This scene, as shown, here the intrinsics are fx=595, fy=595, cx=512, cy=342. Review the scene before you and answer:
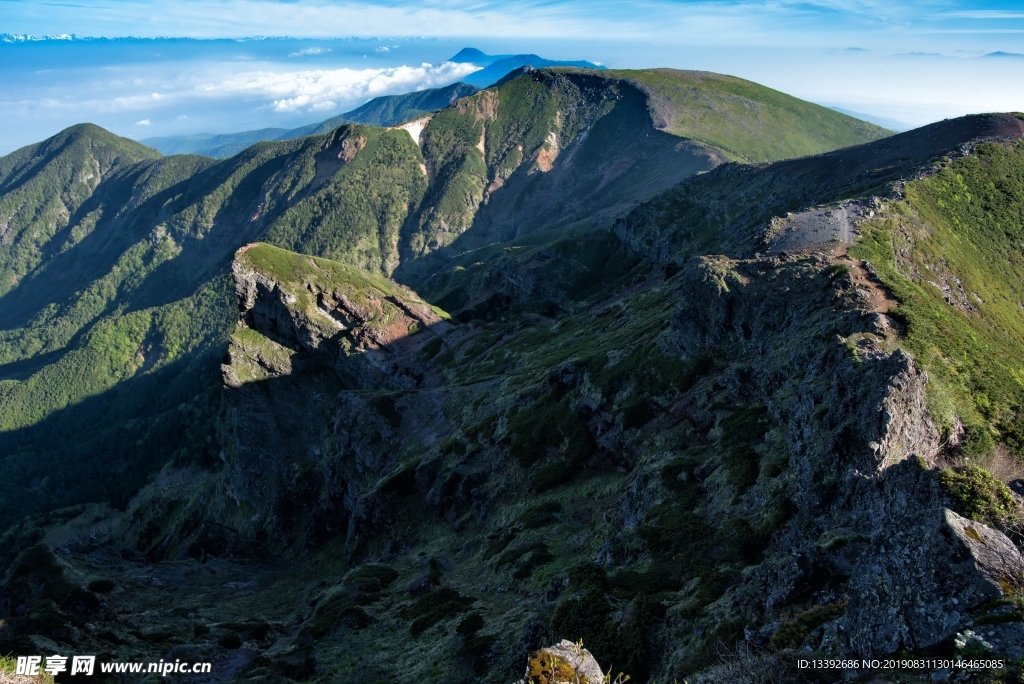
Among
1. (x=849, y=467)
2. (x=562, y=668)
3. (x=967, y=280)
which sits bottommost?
(x=562, y=668)

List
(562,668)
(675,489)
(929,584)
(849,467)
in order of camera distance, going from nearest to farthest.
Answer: (929,584)
(562,668)
(849,467)
(675,489)

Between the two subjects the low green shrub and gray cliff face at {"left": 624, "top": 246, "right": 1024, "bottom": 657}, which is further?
the low green shrub

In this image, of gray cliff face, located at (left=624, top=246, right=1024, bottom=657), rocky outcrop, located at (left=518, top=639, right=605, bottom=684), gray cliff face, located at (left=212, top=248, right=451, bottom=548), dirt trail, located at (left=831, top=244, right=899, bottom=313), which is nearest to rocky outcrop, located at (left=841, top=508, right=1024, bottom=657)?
gray cliff face, located at (left=624, top=246, right=1024, bottom=657)

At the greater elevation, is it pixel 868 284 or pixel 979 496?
pixel 868 284

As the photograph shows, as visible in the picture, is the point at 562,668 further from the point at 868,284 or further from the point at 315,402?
the point at 315,402

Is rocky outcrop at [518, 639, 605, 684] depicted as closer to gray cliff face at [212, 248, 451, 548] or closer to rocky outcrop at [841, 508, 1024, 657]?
rocky outcrop at [841, 508, 1024, 657]

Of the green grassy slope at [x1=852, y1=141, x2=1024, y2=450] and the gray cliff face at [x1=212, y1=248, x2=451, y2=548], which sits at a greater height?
the green grassy slope at [x1=852, y1=141, x2=1024, y2=450]

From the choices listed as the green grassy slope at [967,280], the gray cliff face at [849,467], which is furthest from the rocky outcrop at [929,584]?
the green grassy slope at [967,280]

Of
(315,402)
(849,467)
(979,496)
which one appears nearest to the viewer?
(979,496)

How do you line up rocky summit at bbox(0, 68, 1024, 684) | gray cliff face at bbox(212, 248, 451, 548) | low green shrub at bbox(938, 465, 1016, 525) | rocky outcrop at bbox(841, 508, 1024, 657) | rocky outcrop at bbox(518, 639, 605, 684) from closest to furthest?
rocky outcrop at bbox(841, 508, 1024, 657), rocky outcrop at bbox(518, 639, 605, 684), low green shrub at bbox(938, 465, 1016, 525), rocky summit at bbox(0, 68, 1024, 684), gray cliff face at bbox(212, 248, 451, 548)

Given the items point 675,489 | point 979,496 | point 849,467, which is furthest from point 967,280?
point 979,496

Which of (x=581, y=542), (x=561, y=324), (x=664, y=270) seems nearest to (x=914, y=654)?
(x=581, y=542)

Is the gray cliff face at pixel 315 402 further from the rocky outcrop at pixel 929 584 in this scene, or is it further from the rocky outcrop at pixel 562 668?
the rocky outcrop at pixel 929 584

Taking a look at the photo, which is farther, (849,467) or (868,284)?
(868,284)
